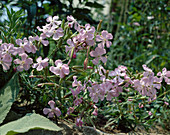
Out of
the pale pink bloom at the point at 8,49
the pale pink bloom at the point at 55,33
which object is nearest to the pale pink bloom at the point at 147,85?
the pale pink bloom at the point at 55,33

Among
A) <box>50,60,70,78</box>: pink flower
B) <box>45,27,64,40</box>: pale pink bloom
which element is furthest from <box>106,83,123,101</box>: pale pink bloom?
<box>45,27,64,40</box>: pale pink bloom

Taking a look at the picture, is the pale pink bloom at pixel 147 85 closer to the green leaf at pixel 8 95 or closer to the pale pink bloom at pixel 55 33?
the pale pink bloom at pixel 55 33

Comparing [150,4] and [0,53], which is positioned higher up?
[150,4]

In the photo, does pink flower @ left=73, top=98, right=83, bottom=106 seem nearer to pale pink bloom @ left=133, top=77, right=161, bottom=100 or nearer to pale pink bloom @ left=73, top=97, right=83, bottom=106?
pale pink bloom @ left=73, top=97, right=83, bottom=106

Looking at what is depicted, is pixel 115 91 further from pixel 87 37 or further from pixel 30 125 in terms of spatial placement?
pixel 30 125

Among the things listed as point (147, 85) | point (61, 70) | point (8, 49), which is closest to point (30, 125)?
point (61, 70)

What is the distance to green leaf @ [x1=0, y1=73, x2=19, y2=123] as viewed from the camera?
3.45 feet

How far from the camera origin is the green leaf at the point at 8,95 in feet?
3.45

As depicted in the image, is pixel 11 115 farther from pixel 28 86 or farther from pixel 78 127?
pixel 78 127

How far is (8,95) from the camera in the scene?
1.10 m

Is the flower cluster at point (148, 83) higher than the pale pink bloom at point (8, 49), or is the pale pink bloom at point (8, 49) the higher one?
the pale pink bloom at point (8, 49)

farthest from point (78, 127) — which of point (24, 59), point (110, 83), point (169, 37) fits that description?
point (169, 37)

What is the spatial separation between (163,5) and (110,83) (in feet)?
6.86

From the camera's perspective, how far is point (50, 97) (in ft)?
4.13
